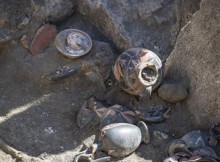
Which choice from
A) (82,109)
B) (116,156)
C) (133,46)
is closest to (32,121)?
(82,109)

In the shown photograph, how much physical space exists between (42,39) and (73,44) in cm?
29

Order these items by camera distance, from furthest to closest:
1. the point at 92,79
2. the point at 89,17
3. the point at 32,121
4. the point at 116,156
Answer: the point at 89,17 → the point at 92,79 → the point at 32,121 → the point at 116,156

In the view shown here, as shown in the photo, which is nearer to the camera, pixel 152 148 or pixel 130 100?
pixel 152 148

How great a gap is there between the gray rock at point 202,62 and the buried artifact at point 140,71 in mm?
212

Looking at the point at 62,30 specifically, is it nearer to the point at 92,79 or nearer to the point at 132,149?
the point at 92,79

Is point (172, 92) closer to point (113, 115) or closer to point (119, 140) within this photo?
point (113, 115)

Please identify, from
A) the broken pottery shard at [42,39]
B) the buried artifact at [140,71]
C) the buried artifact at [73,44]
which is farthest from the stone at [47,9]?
the buried artifact at [140,71]

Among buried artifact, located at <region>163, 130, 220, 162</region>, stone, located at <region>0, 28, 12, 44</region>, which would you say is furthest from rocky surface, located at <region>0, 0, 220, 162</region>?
buried artifact, located at <region>163, 130, 220, 162</region>

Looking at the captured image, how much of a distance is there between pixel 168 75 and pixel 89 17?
920 millimetres

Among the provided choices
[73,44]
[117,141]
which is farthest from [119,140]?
[73,44]

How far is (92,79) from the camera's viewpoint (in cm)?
453

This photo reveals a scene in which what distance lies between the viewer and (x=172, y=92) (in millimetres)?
4184

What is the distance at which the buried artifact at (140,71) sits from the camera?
4.18 meters

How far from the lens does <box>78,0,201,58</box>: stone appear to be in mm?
4637
